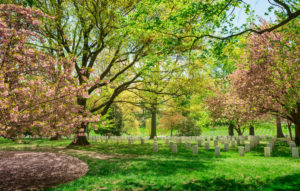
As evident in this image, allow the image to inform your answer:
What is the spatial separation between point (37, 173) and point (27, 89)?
5.20 metres

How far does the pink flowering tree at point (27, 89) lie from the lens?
5219 mm

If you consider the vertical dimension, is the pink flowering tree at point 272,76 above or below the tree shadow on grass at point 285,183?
above

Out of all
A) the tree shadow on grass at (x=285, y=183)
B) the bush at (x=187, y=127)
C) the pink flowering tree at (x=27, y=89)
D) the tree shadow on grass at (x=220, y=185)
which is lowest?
the tree shadow on grass at (x=220, y=185)

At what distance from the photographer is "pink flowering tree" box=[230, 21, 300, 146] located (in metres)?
13.1

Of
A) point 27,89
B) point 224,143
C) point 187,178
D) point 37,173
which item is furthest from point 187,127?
point 27,89

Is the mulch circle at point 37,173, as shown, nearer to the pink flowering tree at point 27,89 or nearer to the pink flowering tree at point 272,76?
the pink flowering tree at point 27,89

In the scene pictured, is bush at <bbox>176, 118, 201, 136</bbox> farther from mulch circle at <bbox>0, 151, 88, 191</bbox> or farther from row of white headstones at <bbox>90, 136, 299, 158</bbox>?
mulch circle at <bbox>0, 151, 88, 191</bbox>

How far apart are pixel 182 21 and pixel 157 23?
4.79 feet

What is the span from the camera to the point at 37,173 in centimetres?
850

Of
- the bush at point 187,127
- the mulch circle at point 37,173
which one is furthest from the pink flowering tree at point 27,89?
the bush at point 187,127

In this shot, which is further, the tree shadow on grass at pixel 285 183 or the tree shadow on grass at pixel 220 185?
the tree shadow on grass at pixel 220 185

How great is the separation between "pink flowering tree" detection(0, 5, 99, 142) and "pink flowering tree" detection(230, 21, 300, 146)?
12321mm

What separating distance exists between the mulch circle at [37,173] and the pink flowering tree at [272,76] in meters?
13.0

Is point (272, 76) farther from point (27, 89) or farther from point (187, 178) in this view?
point (27, 89)
